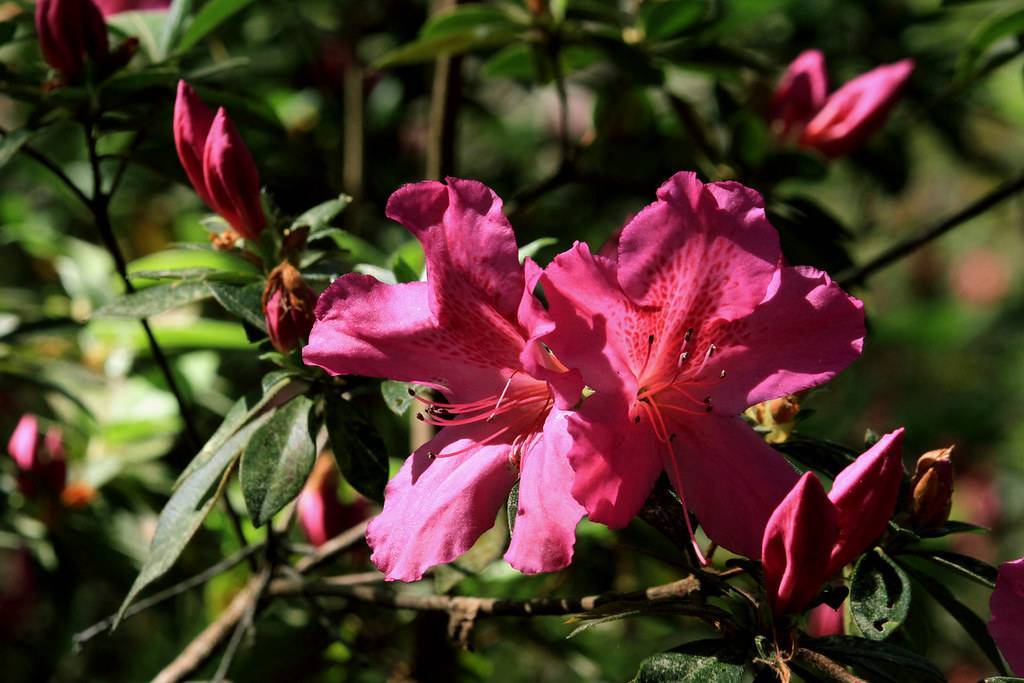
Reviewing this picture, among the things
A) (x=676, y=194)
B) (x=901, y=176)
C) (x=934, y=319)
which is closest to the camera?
(x=676, y=194)

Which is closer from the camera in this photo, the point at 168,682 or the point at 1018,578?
the point at 1018,578

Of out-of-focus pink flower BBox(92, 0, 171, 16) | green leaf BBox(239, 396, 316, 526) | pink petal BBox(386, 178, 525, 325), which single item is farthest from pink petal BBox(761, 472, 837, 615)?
out-of-focus pink flower BBox(92, 0, 171, 16)

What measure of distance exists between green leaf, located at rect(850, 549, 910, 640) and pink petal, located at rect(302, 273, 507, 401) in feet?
1.07

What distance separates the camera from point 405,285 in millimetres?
937

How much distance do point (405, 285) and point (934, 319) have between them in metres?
2.90

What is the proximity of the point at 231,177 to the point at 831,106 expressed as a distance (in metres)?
0.91

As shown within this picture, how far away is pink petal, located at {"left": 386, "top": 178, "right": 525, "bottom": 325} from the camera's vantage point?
845mm

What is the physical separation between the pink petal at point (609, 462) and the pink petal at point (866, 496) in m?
0.14

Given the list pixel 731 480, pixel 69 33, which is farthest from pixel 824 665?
pixel 69 33

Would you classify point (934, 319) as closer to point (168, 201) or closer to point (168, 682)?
point (168, 201)

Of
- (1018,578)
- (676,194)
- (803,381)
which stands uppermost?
(676,194)

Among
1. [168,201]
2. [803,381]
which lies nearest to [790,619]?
[803,381]

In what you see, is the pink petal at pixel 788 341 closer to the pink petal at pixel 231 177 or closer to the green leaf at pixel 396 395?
the green leaf at pixel 396 395

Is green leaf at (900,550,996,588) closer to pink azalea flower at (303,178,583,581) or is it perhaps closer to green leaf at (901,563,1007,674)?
green leaf at (901,563,1007,674)
